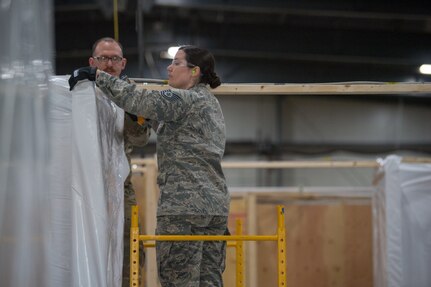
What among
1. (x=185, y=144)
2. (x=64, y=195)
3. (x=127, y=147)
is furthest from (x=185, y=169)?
(x=127, y=147)

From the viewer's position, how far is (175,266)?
11.3 ft

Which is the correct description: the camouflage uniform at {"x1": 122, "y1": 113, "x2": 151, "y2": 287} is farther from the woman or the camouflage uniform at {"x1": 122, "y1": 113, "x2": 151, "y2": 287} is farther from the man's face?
the woman

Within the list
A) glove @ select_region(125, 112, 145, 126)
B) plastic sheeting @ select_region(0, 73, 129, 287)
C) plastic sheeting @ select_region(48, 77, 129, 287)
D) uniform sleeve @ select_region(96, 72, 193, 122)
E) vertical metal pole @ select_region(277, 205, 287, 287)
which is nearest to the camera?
plastic sheeting @ select_region(0, 73, 129, 287)

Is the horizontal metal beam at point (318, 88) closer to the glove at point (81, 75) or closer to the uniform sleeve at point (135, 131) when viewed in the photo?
the uniform sleeve at point (135, 131)

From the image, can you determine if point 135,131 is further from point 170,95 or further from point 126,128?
point 170,95

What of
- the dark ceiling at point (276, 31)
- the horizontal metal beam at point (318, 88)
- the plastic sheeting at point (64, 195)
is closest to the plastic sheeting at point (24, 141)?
the plastic sheeting at point (64, 195)

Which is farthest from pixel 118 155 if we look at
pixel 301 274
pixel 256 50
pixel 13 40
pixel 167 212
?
pixel 256 50

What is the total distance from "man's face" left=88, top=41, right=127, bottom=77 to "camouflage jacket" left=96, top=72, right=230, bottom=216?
82cm

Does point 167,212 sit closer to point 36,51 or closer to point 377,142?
point 36,51

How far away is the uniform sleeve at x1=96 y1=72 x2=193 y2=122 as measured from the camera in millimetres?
3352

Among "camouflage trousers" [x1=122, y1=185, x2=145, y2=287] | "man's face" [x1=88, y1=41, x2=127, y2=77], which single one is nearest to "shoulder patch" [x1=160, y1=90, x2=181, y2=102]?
"man's face" [x1=88, y1=41, x2=127, y2=77]

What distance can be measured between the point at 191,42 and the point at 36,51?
27.8ft

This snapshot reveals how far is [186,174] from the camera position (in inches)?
139

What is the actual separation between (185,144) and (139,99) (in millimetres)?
367
